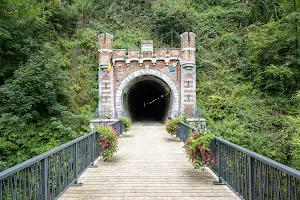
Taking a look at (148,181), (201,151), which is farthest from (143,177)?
(201,151)

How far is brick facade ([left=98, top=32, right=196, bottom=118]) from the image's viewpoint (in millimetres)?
16344

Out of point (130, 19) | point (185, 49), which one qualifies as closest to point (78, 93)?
point (185, 49)

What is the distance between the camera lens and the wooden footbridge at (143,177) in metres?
2.76

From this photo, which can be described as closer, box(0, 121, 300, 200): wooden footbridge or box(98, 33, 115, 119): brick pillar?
box(0, 121, 300, 200): wooden footbridge

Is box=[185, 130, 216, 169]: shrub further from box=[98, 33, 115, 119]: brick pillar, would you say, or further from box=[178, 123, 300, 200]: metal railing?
box=[98, 33, 115, 119]: brick pillar

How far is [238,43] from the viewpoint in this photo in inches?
770

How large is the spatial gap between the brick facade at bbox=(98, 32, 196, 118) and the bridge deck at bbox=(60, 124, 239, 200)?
9408 mm

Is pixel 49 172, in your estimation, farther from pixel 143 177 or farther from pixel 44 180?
pixel 143 177

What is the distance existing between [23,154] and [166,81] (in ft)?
31.7

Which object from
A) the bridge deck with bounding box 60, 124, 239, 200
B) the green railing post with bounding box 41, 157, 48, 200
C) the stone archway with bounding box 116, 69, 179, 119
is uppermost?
the stone archway with bounding box 116, 69, 179, 119

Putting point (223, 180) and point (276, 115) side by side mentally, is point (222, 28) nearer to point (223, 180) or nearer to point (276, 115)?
point (276, 115)

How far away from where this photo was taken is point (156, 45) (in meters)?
20.6

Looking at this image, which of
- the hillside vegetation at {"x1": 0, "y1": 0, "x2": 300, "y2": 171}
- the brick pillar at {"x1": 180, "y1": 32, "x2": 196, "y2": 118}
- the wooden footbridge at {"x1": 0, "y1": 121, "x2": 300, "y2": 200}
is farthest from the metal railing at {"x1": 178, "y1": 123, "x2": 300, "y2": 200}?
the brick pillar at {"x1": 180, "y1": 32, "x2": 196, "y2": 118}

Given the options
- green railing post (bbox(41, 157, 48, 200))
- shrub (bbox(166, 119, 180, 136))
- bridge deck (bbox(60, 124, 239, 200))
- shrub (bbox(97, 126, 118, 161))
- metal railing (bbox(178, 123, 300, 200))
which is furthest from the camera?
shrub (bbox(166, 119, 180, 136))
